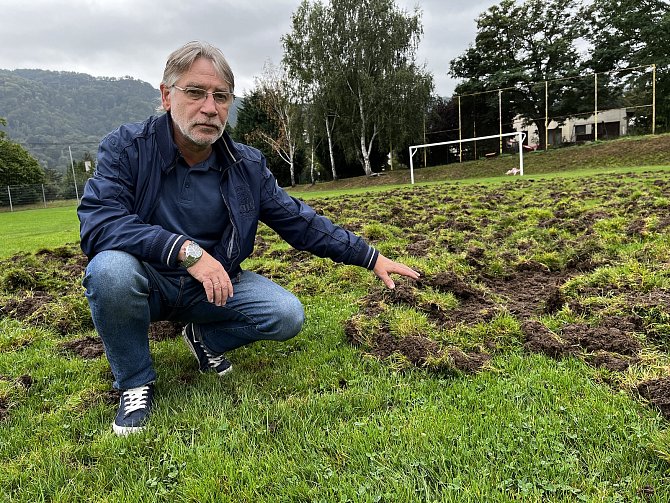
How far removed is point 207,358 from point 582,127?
54351mm

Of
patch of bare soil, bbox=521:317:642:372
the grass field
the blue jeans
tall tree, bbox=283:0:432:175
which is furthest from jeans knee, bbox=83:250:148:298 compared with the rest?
tall tree, bbox=283:0:432:175

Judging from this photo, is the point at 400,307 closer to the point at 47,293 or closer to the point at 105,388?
the point at 105,388

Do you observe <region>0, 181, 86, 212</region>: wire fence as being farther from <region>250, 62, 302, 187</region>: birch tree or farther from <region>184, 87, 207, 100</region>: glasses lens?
<region>184, 87, 207, 100</region>: glasses lens

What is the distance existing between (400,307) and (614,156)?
2896 cm

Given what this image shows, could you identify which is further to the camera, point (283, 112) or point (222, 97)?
point (283, 112)

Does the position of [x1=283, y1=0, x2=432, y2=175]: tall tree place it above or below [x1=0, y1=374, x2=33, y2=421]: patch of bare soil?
above

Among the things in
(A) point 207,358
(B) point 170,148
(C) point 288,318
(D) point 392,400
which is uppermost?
(B) point 170,148

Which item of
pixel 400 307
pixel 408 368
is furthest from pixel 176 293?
pixel 400 307

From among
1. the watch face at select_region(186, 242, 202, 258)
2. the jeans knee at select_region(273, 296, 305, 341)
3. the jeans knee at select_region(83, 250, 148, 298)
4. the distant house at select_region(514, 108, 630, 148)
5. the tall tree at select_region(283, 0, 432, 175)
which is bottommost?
the jeans knee at select_region(273, 296, 305, 341)

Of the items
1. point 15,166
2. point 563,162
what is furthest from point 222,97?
point 15,166

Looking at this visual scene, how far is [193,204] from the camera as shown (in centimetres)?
292

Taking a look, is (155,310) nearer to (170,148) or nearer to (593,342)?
(170,148)

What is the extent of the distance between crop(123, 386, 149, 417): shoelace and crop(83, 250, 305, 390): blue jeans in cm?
4

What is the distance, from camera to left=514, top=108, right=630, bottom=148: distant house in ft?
135
